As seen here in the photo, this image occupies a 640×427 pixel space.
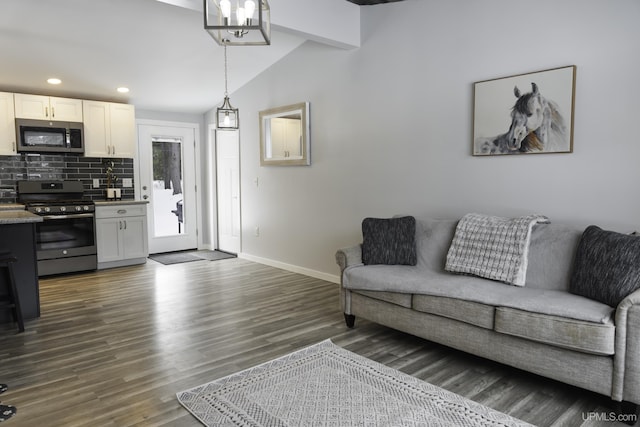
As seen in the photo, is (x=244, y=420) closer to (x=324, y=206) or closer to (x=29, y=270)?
(x=29, y=270)

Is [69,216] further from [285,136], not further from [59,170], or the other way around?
[285,136]

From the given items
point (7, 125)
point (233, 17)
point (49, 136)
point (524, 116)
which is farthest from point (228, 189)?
point (233, 17)

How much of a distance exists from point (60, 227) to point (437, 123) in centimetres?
459

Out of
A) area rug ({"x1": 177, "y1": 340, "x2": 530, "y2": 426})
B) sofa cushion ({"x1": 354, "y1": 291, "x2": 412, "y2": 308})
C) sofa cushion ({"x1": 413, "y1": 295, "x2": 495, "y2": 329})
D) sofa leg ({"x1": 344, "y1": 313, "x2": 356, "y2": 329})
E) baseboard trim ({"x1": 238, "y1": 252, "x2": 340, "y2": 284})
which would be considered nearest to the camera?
area rug ({"x1": 177, "y1": 340, "x2": 530, "y2": 426})

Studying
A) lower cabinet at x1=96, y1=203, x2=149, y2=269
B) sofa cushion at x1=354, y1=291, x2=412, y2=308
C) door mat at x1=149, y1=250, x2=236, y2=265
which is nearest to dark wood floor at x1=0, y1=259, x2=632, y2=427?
sofa cushion at x1=354, y1=291, x2=412, y2=308

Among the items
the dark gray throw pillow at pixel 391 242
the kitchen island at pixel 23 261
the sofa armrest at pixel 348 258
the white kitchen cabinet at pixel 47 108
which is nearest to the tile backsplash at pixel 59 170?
the white kitchen cabinet at pixel 47 108

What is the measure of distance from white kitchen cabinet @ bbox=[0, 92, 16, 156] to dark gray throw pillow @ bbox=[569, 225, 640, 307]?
5.93m

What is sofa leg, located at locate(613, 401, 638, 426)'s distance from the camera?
2.13 metres

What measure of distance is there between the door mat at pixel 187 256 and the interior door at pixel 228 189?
0.20 metres

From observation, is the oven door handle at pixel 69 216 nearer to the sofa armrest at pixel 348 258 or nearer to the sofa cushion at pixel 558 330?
the sofa armrest at pixel 348 258

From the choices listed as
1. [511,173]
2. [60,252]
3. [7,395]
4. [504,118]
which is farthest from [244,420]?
[60,252]

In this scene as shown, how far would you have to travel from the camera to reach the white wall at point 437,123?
9.41 ft

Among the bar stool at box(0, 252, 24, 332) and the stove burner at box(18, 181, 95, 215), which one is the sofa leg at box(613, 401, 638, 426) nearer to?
the bar stool at box(0, 252, 24, 332)

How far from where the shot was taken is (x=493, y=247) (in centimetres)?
295
